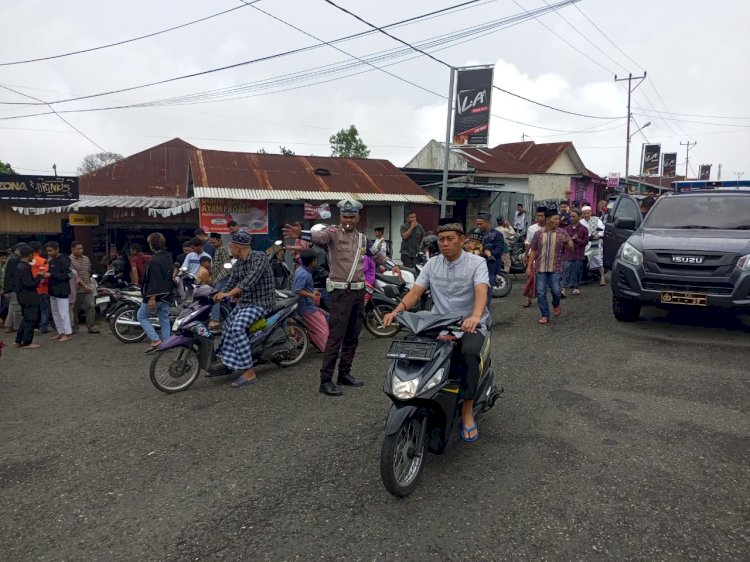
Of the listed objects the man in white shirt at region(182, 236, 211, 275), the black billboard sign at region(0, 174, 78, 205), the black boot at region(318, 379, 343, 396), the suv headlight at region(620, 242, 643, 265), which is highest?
the black billboard sign at region(0, 174, 78, 205)

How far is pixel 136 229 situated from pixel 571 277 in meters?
11.9

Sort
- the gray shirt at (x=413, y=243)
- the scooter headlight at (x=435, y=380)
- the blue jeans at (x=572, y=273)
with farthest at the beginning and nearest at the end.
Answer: the gray shirt at (x=413, y=243), the blue jeans at (x=572, y=273), the scooter headlight at (x=435, y=380)

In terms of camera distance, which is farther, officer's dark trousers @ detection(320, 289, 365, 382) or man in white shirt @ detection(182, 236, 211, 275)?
man in white shirt @ detection(182, 236, 211, 275)

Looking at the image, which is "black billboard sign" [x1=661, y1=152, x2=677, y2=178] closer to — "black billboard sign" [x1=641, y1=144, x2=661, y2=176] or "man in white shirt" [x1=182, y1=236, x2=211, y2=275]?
"black billboard sign" [x1=641, y1=144, x2=661, y2=176]

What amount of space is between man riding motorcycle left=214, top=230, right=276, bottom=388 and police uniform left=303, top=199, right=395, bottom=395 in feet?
2.71

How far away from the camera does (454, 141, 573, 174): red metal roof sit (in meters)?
27.7

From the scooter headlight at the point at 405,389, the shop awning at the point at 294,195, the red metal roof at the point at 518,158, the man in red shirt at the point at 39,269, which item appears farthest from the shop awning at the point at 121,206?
the red metal roof at the point at 518,158

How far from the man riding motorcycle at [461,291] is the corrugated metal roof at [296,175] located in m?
10.6

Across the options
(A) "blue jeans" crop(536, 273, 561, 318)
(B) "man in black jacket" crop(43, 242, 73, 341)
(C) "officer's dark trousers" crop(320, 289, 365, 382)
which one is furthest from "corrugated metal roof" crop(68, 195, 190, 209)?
(C) "officer's dark trousers" crop(320, 289, 365, 382)

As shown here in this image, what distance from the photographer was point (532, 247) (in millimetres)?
8516

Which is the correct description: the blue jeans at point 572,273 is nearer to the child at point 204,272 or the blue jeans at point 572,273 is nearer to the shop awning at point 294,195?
the shop awning at point 294,195

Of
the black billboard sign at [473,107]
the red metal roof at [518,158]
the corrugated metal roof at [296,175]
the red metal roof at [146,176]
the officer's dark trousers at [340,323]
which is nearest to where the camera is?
the officer's dark trousers at [340,323]

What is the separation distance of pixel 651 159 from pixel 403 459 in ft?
134

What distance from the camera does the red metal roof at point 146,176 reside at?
17844 mm
